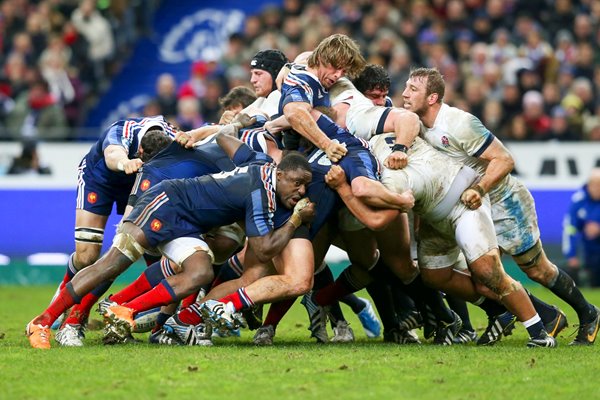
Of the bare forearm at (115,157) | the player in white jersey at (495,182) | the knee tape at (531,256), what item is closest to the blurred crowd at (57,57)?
the bare forearm at (115,157)

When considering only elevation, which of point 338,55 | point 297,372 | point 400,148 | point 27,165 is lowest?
point 27,165

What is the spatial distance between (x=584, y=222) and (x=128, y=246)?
8899 mm

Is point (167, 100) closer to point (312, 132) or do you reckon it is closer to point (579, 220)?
point (579, 220)

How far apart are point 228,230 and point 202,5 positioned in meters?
16.2

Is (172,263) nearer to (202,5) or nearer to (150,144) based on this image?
(150,144)

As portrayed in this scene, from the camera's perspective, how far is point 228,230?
36.1 ft

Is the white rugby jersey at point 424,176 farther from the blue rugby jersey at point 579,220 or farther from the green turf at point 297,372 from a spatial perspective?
the blue rugby jersey at point 579,220

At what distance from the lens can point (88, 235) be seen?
38.2 feet

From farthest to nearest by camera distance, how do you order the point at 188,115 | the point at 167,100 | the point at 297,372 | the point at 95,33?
1. the point at 95,33
2. the point at 167,100
3. the point at 188,115
4. the point at 297,372

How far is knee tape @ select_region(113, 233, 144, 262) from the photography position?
10031mm

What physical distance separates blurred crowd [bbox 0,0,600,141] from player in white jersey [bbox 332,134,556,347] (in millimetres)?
9015

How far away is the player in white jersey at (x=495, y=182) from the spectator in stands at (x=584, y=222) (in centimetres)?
626

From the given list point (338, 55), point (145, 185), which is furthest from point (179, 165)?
point (338, 55)

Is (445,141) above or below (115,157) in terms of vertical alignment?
above
